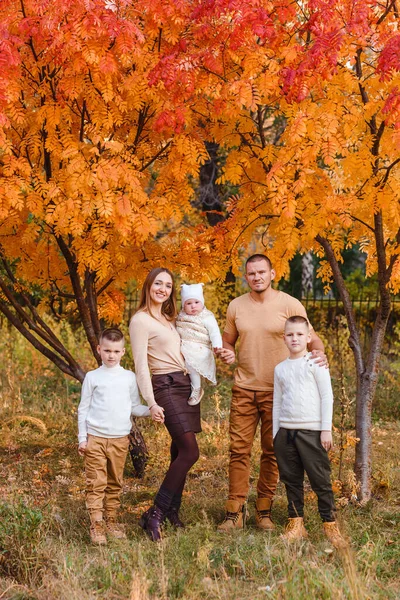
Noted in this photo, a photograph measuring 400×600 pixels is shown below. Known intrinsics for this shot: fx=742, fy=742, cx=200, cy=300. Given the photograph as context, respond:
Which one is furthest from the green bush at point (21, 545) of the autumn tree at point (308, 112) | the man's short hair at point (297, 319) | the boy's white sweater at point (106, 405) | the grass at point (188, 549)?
the autumn tree at point (308, 112)

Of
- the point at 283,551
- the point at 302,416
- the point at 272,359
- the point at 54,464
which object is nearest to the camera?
the point at 283,551

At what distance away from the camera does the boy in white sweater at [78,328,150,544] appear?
490 centimetres

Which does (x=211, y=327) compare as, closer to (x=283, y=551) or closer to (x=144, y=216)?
(x=144, y=216)

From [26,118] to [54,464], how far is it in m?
3.25

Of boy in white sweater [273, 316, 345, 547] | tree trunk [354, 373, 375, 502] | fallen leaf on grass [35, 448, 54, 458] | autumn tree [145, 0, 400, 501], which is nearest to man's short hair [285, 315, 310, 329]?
boy in white sweater [273, 316, 345, 547]

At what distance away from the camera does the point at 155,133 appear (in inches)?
233

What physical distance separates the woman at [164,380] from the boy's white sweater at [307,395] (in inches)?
26.6

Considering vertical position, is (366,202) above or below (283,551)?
above

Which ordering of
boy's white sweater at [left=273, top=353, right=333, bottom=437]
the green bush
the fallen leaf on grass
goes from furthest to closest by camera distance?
the fallen leaf on grass < boy's white sweater at [left=273, top=353, right=333, bottom=437] < the green bush

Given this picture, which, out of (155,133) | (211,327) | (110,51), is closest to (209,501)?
(211,327)

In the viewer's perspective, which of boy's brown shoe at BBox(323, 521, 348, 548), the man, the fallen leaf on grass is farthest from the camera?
the fallen leaf on grass

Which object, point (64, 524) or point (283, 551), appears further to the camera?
point (64, 524)

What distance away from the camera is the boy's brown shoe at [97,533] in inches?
189

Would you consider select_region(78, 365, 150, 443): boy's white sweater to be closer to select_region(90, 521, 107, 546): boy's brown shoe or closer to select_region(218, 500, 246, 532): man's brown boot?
select_region(90, 521, 107, 546): boy's brown shoe
